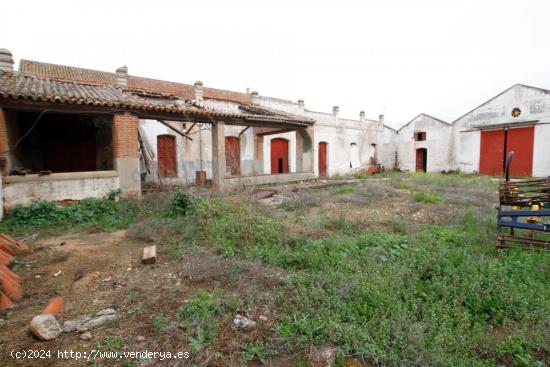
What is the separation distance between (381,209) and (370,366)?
19.3ft

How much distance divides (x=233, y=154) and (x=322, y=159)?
7.43m

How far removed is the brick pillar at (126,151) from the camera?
25.6 feet

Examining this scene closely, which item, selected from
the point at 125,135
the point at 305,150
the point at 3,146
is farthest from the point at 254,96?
the point at 3,146

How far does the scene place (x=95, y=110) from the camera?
24.4ft

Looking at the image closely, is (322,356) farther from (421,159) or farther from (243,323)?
(421,159)

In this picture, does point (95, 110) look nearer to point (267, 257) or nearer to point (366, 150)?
point (267, 257)

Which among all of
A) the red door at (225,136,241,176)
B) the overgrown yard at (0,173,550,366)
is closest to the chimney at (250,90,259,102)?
the red door at (225,136,241,176)


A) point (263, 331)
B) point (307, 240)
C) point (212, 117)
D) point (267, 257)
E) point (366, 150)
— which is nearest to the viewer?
point (263, 331)

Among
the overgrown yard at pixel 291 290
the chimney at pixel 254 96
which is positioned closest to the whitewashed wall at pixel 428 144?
the chimney at pixel 254 96

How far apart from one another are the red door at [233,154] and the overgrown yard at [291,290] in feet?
27.0

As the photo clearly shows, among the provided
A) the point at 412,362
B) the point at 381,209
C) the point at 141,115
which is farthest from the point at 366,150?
the point at 412,362

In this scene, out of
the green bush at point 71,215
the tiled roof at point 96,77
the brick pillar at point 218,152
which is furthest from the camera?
the tiled roof at point 96,77

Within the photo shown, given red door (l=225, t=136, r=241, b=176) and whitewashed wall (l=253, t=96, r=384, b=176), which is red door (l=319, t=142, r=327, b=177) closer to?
whitewashed wall (l=253, t=96, r=384, b=176)

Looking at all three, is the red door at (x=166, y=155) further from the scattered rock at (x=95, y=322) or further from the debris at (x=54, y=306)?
the scattered rock at (x=95, y=322)
